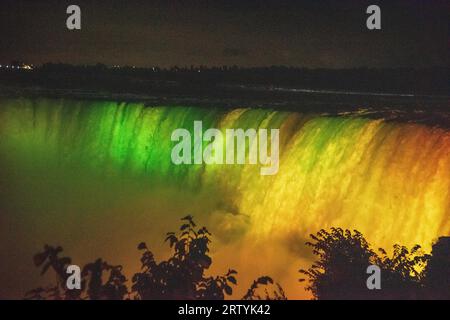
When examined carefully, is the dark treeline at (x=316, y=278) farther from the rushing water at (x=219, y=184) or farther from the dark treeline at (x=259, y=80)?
the dark treeline at (x=259, y=80)

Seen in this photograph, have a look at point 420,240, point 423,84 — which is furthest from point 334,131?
point 423,84

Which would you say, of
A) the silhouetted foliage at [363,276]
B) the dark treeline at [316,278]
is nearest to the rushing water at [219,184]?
the silhouetted foliage at [363,276]

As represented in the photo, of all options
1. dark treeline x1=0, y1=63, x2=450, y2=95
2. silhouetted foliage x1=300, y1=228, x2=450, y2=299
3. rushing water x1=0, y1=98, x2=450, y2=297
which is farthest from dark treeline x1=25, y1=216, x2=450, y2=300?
dark treeline x1=0, y1=63, x2=450, y2=95

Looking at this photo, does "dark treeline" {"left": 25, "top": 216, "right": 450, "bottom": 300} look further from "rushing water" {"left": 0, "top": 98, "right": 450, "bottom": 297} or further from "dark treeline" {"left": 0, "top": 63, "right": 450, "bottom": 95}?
"dark treeline" {"left": 0, "top": 63, "right": 450, "bottom": 95}

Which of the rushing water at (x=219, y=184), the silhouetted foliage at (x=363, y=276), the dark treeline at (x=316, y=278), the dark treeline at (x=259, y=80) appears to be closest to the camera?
the dark treeline at (x=316, y=278)

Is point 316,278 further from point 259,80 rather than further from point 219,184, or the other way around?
point 259,80

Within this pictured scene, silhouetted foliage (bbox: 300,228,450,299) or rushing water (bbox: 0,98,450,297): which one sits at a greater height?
rushing water (bbox: 0,98,450,297)

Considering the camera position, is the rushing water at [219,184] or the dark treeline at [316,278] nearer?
the dark treeline at [316,278]

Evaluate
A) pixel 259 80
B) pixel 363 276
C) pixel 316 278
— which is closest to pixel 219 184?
pixel 316 278

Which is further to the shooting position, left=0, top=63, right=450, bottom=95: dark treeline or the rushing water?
left=0, top=63, right=450, bottom=95: dark treeline

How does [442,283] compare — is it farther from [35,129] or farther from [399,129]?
[35,129]
